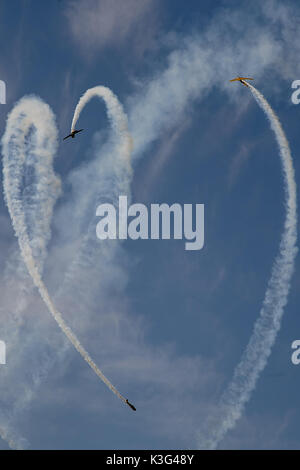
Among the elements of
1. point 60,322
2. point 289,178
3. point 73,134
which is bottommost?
point 60,322

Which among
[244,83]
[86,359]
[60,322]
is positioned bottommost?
[86,359]

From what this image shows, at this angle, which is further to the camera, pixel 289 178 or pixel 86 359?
pixel 86 359
